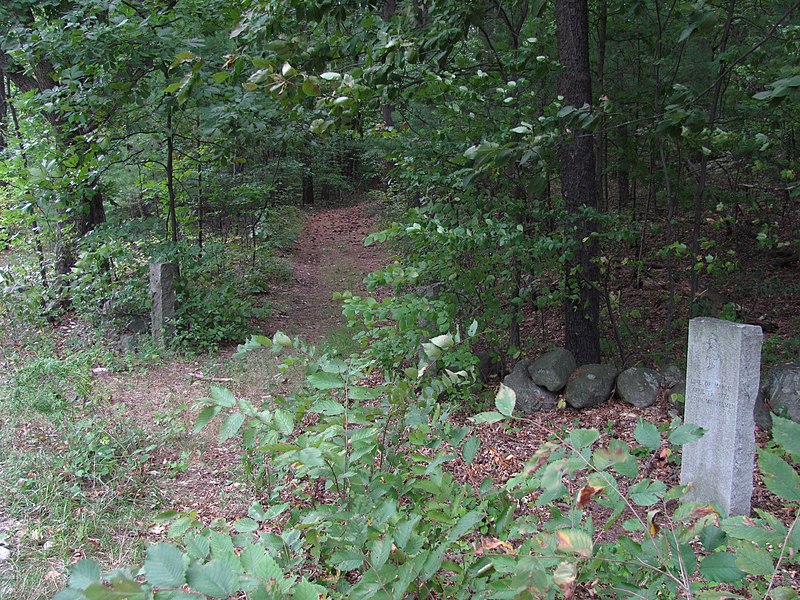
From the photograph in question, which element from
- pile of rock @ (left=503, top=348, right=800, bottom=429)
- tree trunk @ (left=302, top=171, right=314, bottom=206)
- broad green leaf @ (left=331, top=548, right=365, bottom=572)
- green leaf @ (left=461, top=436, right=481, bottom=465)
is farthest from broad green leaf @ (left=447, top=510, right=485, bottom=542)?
tree trunk @ (left=302, top=171, right=314, bottom=206)

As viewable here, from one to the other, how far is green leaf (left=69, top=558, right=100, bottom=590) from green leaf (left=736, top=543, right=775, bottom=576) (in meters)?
1.22

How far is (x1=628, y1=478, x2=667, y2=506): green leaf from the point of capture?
1.36 m

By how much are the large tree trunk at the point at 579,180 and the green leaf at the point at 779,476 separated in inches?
190

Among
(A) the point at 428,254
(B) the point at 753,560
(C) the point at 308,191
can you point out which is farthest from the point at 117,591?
(C) the point at 308,191

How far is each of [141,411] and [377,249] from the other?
1085 centimetres

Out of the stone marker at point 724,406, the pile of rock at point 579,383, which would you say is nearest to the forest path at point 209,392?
the pile of rock at point 579,383

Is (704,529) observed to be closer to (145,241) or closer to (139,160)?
(145,241)

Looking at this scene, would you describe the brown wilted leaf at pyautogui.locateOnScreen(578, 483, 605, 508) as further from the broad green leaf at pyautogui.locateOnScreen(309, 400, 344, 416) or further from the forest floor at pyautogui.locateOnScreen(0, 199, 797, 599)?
the broad green leaf at pyautogui.locateOnScreen(309, 400, 344, 416)

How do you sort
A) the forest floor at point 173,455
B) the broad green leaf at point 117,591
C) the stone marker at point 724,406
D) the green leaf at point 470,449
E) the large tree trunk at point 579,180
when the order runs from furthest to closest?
1. the large tree trunk at point 579,180
2. the stone marker at point 724,406
3. the forest floor at point 173,455
4. the green leaf at point 470,449
5. the broad green leaf at point 117,591

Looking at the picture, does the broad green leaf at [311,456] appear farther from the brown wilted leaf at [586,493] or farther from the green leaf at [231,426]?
the brown wilted leaf at [586,493]

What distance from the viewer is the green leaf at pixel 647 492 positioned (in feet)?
4.45

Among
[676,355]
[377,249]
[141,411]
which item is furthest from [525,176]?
[377,249]

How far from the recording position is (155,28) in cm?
751

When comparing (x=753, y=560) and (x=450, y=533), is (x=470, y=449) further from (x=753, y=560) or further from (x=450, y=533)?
(x=753, y=560)
